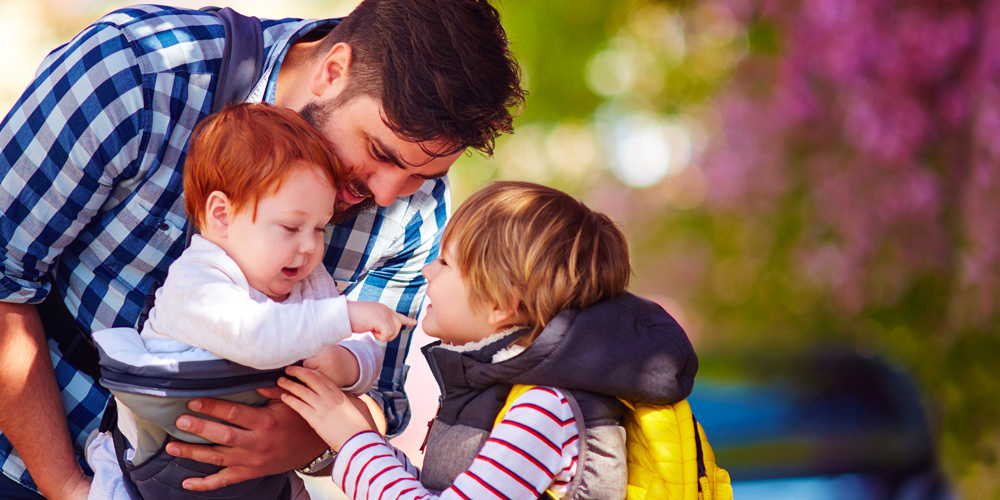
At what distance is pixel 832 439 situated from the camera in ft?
11.9

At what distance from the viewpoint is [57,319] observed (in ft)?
5.13

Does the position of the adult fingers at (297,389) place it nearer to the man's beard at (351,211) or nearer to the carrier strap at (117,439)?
the carrier strap at (117,439)

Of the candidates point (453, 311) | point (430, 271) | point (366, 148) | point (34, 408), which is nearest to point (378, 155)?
point (366, 148)

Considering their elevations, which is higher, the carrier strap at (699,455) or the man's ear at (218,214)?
the carrier strap at (699,455)

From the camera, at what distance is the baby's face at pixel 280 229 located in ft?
4.43

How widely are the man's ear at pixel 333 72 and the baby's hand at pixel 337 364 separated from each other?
579mm

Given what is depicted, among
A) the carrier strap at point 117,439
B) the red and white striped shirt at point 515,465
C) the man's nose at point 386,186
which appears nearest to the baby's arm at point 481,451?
the red and white striped shirt at point 515,465

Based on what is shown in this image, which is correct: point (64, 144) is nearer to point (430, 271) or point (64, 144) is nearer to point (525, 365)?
point (430, 271)

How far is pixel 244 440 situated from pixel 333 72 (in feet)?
2.71

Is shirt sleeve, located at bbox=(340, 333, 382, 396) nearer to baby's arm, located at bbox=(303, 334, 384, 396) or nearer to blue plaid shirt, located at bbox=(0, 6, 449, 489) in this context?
baby's arm, located at bbox=(303, 334, 384, 396)

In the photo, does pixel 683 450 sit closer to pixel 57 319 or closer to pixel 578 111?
pixel 57 319

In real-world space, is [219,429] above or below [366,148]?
below

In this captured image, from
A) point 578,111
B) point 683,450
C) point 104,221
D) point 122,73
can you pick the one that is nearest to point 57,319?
point 104,221

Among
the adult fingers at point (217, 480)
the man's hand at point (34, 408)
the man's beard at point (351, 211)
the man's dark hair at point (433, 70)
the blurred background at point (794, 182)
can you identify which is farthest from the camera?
the blurred background at point (794, 182)
